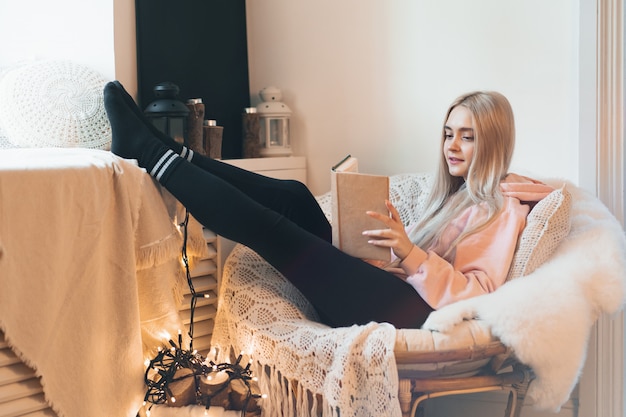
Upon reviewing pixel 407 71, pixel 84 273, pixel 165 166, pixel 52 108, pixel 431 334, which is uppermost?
pixel 407 71

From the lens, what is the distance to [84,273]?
1.24 metres

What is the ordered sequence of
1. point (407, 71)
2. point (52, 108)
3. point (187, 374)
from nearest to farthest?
point (187, 374) → point (52, 108) → point (407, 71)

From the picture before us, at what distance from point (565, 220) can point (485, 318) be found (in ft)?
1.11

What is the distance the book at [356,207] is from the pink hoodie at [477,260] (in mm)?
89

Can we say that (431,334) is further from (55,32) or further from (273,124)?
(55,32)

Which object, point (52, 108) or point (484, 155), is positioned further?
point (52, 108)

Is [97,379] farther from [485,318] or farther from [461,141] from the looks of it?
[461,141]

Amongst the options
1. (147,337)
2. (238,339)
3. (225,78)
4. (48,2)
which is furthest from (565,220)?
(48,2)

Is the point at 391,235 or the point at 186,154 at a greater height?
the point at 186,154

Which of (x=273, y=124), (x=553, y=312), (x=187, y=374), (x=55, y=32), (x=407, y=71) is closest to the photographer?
(x=553, y=312)

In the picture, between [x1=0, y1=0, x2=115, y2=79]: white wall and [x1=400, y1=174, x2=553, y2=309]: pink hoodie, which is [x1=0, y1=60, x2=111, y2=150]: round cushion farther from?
[x1=400, y1=174, x2=553, y2=309]: pink hoodie

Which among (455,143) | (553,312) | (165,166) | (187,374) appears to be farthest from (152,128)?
(553,312)

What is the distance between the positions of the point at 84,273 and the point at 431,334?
0.65 metres

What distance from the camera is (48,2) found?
186 centimetres
